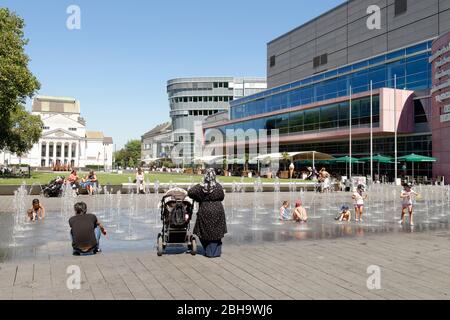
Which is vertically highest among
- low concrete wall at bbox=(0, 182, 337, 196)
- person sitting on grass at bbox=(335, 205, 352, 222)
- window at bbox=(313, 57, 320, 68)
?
window at bbox=(313, 57, 320, 68)

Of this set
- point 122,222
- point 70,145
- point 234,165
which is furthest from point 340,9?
point 70,145

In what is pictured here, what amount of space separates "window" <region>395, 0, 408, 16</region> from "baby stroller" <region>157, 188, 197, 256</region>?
2379 inches

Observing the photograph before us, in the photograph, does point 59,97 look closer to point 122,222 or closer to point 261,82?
point 261,82

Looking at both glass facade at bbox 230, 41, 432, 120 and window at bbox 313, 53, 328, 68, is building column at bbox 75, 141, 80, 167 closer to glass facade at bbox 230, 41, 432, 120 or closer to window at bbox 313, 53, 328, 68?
glass facade at bbox 230, 41, 432, 120

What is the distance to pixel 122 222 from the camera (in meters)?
14.6

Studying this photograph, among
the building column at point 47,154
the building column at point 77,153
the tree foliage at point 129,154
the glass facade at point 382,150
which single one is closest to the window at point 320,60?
the glass facade at point 382,150

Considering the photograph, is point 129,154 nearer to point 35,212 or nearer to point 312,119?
point 312,119

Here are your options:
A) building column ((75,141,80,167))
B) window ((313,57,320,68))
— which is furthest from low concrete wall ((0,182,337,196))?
building column ((75,141,80,167))

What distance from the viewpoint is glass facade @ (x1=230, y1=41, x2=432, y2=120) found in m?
48.8

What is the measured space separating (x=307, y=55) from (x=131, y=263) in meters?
77.4

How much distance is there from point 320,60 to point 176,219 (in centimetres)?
7280

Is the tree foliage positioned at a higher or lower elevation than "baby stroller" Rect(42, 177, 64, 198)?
higher

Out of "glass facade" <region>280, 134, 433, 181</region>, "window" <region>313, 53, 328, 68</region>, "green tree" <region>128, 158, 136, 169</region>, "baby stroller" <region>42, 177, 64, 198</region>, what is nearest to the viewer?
"baby stroller" <region>42, 177, 64, 198</region>

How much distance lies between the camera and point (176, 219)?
28.1 ft
